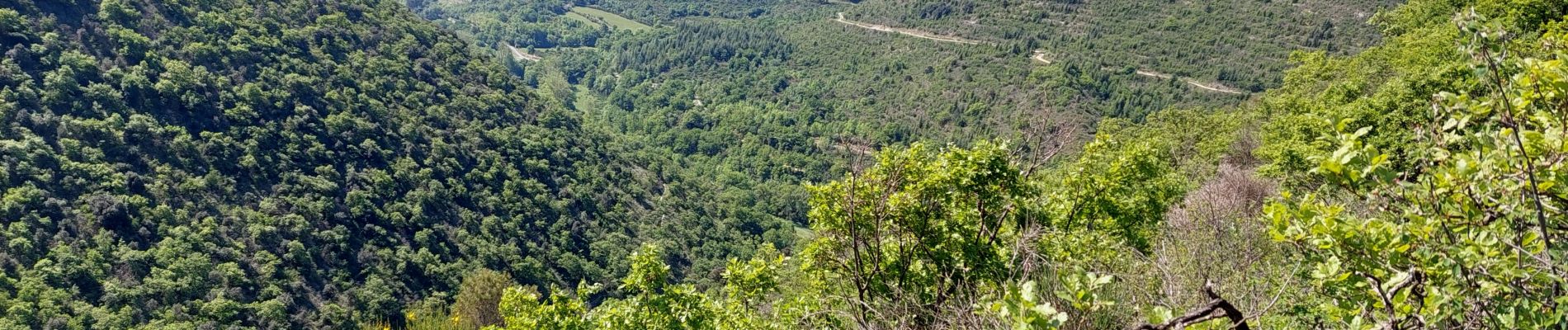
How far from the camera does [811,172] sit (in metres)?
90.1

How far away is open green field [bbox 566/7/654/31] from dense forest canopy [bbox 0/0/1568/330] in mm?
33583

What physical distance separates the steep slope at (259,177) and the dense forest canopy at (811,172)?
0.18 m

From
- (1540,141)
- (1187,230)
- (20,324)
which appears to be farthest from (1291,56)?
(20,324)

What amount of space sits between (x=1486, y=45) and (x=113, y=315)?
4260 cm

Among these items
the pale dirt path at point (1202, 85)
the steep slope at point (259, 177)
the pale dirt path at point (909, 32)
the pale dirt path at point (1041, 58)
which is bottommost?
the pale dirt path at point (909, 32)

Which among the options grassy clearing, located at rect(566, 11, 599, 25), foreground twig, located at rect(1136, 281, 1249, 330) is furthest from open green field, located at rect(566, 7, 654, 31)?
foreground twig, located at rect(1136, 281, 1249, 330)

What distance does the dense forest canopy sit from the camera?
395 centimetres

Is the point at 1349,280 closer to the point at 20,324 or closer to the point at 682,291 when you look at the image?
the point at 682,291

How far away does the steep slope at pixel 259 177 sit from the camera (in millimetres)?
35062

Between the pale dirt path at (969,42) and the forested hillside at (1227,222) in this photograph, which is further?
the pale dirt path at (969,42)

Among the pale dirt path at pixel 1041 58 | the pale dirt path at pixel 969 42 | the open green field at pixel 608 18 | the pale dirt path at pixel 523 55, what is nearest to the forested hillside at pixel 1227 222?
the pale dirt path at pixel 969 42

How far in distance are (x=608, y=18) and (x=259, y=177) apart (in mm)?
133161

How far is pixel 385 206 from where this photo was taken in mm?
48000

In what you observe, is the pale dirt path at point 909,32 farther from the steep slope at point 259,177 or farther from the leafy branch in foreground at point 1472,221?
the leafy branch in foreground at point 1472,221
